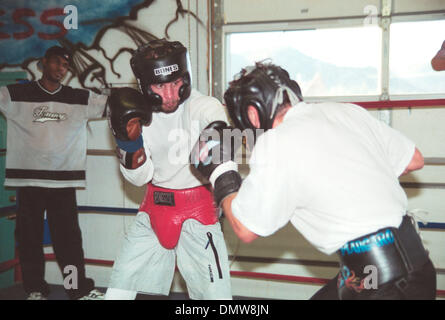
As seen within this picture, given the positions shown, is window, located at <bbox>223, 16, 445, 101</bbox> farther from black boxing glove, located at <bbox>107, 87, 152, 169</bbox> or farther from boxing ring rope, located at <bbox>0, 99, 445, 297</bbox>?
black boxing glove, located at <bbox>107, 87, 152, 169</bbox>

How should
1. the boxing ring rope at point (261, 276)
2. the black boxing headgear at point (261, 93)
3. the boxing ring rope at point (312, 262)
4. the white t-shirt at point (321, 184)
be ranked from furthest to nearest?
the boxing ring rope at point (261, 276) → the boxing ring rope at point (312, 262) → the black boxing headgear at point (261, 93) → the white t-shirt at point (321, 184)

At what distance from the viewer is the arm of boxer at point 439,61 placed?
2596 millimetres

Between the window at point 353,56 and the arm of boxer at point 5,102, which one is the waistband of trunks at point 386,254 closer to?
the window at point 353,56

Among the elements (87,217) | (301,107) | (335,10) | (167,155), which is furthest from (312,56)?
(87,217)

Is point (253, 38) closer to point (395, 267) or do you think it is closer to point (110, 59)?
point (110, 59)

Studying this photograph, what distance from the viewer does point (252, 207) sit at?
1258 mm

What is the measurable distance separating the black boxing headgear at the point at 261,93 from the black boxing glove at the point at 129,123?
1.94ft

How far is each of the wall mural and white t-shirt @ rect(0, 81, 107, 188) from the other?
247 mm

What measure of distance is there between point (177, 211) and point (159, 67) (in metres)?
0.67

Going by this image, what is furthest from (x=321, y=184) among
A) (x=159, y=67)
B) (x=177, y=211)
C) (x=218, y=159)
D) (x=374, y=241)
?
(x=159, y=67)

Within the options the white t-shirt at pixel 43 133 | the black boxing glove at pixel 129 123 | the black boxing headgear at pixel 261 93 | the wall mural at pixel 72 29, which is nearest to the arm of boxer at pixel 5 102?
the white t-shirt at pixel 43 133

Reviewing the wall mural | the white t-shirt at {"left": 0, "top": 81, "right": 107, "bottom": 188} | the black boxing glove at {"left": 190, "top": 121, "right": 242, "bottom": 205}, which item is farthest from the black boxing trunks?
the white t-shirt at {"left": 0, "top": 81, "right": 107, "bottom": 188}

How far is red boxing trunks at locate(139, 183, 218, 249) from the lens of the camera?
1.93m

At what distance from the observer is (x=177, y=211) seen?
6.38 feet
